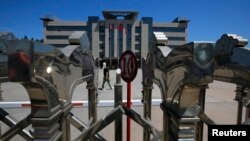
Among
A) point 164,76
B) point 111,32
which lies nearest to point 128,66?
point 164,76

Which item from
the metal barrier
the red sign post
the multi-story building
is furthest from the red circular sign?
the multi-story building

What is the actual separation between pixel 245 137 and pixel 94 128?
1628 mm

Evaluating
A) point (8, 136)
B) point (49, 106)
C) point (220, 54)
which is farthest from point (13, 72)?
point (220, 54)

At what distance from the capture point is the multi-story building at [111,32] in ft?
157

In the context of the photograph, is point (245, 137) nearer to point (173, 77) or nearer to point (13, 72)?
point (173, 77)

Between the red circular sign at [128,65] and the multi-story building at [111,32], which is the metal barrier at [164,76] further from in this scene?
the multi-story building at [111,32]

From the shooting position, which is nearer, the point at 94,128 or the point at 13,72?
the point at 13,72

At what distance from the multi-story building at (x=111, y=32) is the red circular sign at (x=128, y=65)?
44378 mm

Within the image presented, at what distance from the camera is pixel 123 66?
7.97 feet

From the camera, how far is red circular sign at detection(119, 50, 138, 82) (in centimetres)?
232

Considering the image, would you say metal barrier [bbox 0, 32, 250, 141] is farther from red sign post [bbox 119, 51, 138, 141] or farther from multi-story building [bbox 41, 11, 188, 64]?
multi-story building [bbox 41, 11, 188, 64]

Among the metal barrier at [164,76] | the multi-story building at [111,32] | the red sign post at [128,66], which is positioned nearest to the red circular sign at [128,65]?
the red sign post at [128,66]

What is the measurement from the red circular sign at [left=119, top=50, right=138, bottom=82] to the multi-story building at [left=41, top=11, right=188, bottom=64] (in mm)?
44378

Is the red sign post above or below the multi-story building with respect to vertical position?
below
